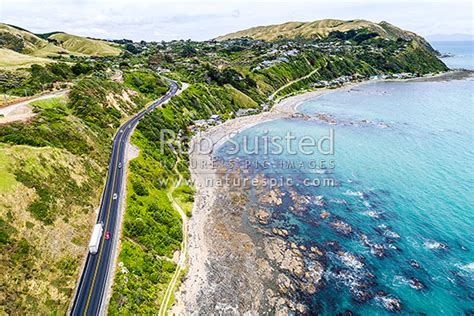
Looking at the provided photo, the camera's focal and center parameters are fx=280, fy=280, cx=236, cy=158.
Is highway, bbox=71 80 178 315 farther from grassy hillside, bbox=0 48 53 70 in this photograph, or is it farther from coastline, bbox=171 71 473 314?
grassy hillside, bbox=0 48 53 70

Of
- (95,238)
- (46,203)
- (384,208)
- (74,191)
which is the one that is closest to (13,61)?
(74,191)

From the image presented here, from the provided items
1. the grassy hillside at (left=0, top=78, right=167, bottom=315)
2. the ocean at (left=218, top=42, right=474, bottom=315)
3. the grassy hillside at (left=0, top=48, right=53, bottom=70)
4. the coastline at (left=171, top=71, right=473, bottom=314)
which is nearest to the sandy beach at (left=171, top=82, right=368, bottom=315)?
the coastline at (left=171, top=71, right=473, bottom=314)

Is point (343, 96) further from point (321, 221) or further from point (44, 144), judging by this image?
point (44, 144)

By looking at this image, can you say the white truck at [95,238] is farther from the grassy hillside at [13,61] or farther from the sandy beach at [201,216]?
the grassy hillside at [13,61]

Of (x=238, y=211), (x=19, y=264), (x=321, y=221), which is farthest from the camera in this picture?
(x=238, y=211)

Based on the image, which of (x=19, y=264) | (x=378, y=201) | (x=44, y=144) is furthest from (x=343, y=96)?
(x=19, y=264)

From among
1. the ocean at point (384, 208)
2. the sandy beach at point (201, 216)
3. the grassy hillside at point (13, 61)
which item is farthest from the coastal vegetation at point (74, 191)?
the ocean at point (384, 208)
